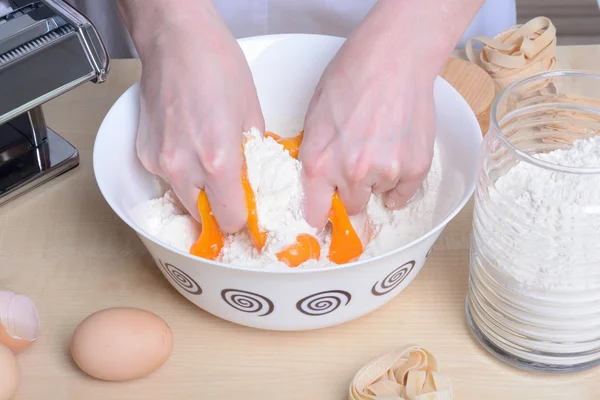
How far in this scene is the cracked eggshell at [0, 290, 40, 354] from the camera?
75cm

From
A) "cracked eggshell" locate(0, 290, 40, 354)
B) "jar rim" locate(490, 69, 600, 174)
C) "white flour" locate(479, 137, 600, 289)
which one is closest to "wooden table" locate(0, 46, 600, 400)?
"cracked eggshell" locate(0, 290, 40, 354)

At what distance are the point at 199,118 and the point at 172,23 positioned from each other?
122 millimetres

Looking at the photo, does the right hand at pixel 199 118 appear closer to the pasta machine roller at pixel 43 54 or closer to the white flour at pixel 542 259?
the pasta machine roller at pixel 43 54

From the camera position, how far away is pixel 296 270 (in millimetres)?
666

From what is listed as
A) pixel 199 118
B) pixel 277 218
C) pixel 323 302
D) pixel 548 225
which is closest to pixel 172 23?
pixel 199 118

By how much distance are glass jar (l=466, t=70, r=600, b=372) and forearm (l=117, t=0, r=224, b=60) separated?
12.5 inches

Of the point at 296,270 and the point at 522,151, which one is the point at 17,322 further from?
the point at 522,151

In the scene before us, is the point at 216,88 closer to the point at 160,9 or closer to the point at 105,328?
the point at 160,9

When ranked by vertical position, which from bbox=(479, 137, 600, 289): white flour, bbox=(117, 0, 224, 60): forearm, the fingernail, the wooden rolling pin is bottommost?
the wooden rolling pin

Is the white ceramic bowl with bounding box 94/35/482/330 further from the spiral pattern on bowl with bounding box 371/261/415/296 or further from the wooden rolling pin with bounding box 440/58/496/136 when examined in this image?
the wooden rolling pin with bounding box 440/58/496/136

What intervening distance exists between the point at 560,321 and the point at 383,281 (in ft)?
0.57

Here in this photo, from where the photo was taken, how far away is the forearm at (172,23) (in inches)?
31.1

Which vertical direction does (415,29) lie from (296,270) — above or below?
above

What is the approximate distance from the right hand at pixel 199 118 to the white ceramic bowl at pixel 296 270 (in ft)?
0.16
